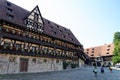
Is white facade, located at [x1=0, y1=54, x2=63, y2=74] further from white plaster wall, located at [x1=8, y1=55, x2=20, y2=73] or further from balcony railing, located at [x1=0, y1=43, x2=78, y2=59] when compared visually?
balcony railing, located at [x1=0, y1=43, x2=78, y2=59]

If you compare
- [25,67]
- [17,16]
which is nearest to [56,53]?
[25,67]

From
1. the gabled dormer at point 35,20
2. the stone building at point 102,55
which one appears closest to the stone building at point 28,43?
the gabled dormer at point 35,20

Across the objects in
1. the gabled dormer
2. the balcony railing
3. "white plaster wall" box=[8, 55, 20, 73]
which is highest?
the gabled dormer

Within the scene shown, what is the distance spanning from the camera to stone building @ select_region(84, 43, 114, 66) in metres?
79.7

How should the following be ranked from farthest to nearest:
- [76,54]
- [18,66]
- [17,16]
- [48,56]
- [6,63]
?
[76,54]
[48,56]
[17,16]
[18,66]
[6,63]

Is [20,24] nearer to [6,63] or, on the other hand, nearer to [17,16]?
[17,16]

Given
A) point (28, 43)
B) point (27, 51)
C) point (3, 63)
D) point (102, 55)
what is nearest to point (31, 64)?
point (27, 51)

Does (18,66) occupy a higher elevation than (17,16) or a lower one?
lower

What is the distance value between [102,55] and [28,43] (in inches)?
2108

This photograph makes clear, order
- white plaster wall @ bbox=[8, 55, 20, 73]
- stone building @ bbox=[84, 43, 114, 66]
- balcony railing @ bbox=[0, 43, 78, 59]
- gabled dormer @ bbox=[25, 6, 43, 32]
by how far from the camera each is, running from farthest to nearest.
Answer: stone building @ bbox=[84, 43, 114, 66], gabled dormer @ bbox=[25, 6, 43, 32], white plaster wall @ bbox=[8, 55, 20, 73], balcony railing @ bbox=[0, 43, 78, 59]

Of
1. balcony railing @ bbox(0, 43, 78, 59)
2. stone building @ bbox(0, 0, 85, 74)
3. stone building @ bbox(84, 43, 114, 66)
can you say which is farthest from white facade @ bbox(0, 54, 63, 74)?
stone building @ bbox(84, 43, 114, 66)

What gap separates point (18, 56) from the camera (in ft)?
114

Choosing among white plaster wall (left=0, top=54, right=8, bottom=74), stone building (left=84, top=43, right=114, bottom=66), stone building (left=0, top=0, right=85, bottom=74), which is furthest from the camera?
stone building (left=84, top=43, right=114, bottom=66)

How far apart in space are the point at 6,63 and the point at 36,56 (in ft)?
26.3
